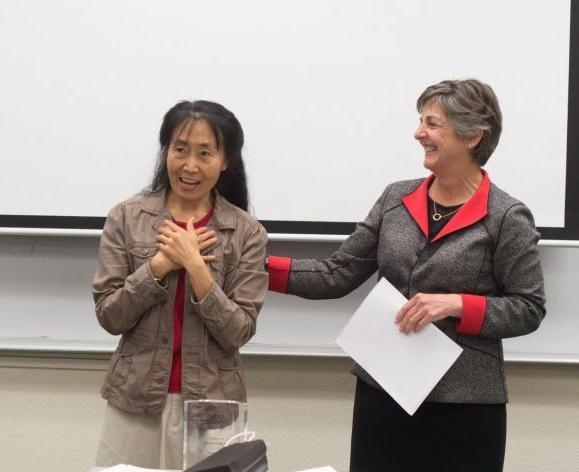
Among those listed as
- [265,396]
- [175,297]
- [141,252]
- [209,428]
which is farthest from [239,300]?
[265,396]

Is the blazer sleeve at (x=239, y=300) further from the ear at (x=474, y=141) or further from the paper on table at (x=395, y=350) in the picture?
the ear at (x=474, y=141)

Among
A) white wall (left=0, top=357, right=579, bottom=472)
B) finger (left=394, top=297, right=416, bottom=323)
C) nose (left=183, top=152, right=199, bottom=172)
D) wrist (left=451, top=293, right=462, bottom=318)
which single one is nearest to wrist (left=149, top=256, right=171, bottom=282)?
nose (left=183, top=152, right=199, bottom=172)

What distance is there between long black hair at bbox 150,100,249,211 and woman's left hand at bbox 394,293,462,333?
51cm

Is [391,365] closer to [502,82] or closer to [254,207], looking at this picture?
[254,207]

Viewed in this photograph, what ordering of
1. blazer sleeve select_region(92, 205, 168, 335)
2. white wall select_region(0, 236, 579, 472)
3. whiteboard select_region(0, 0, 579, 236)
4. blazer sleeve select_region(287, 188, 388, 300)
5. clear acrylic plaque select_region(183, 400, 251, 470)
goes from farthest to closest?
white wall select_region(0, 236, 579, 472), whiteboard select_region(0, 0, 579, 236), blazer sleeve select_region(287, 188, 388, 300), blazer sleeve select_region(92, 205, 168, 335), clear acrylic plaque select_region(183, 400, 251, 470)

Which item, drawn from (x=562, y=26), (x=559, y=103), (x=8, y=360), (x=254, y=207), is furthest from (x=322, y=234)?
(x=8, y=360)

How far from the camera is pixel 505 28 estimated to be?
225cm

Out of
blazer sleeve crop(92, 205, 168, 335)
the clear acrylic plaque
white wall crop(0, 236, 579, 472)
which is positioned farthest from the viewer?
white wall crop(0, 236, 579, 472)

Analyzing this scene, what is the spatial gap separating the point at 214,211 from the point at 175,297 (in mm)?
225

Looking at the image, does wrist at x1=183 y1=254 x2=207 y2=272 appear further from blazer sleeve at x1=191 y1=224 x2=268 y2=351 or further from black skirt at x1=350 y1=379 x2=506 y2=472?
black skirt at x1=350 y1=379 x2=506 y2=472

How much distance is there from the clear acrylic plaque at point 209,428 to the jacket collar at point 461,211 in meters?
0.73

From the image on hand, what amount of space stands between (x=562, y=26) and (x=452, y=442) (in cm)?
134

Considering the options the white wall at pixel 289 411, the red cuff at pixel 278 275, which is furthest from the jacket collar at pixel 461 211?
the white wall at pixel 289 411

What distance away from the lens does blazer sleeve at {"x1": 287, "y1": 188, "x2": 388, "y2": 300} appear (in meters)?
1.89
